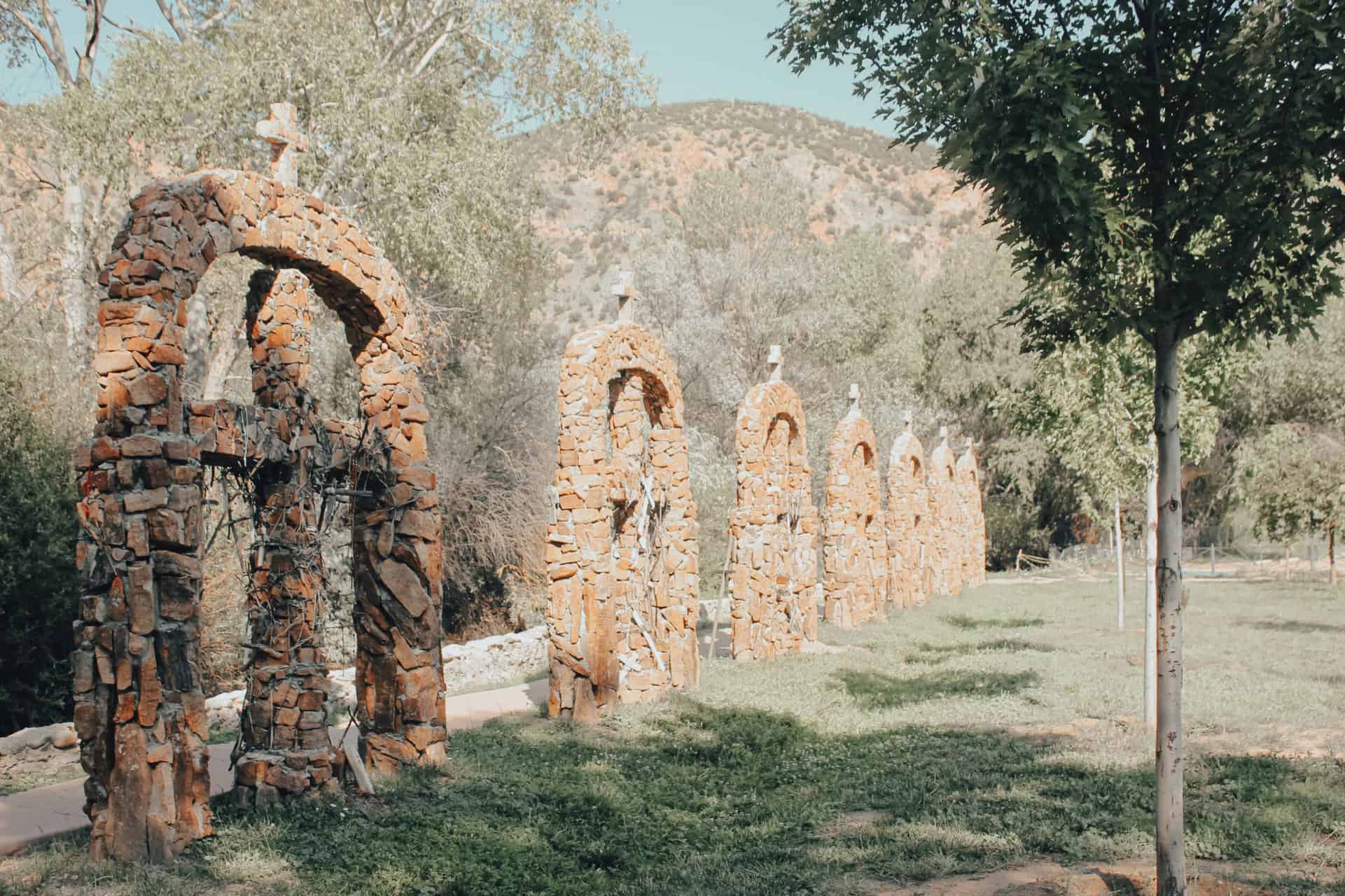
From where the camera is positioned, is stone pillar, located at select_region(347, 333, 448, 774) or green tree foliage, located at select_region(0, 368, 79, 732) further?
green tree foliage, located at select_region(0, 368, 79, 732)

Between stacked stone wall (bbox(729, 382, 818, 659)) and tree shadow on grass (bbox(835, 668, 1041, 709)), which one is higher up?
stacked stone wall (bbox(729, 382, 818, 659))

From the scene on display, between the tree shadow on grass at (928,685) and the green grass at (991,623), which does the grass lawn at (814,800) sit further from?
the green grass at (991,623)

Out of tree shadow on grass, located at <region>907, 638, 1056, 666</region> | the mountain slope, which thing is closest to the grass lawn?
tree shadow on grass, located at <region>907, 638, 1056, 666</region>

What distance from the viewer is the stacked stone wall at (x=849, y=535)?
19812mm

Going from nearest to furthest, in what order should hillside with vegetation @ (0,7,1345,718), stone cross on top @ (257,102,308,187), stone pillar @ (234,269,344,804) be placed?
stone pillar @ (234,269,344,804)
stone cross on top @ (257,102,308,187)
hillside with vegetation @ (0,7,1345,718)

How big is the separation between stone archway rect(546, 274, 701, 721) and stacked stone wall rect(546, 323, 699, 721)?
0.01 meters

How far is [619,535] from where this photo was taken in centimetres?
1216

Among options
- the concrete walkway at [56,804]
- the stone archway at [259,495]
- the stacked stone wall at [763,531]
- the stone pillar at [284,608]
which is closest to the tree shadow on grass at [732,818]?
the stone pillar at [284,608]

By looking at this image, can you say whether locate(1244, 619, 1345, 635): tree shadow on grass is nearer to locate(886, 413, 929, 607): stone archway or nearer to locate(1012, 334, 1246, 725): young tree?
locate(1012, 334, 1246, 725): young tree

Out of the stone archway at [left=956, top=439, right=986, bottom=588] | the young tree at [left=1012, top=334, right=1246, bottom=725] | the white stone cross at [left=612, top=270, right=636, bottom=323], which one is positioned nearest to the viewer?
the young tree at [left=1012, top=334, right=1246, bottom=725]

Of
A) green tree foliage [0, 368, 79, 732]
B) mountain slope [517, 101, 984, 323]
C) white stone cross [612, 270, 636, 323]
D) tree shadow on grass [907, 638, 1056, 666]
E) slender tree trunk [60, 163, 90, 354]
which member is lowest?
tree shadow on grass [907, 638, 1056, 666]

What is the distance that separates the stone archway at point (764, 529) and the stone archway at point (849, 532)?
3.47 m

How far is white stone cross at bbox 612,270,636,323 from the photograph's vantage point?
11.5m

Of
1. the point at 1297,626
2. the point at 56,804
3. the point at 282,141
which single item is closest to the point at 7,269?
the point at 282,141
